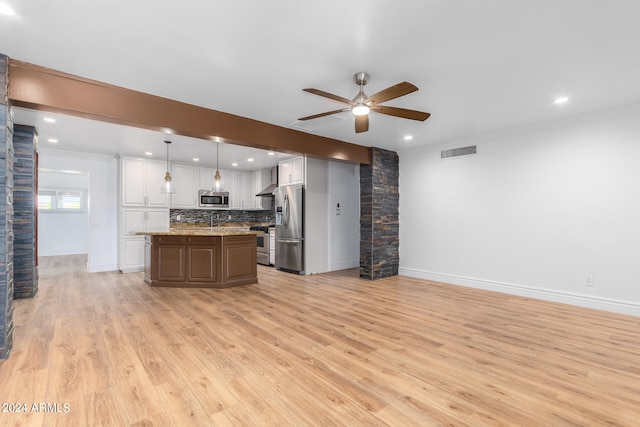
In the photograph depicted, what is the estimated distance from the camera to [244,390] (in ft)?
6.99

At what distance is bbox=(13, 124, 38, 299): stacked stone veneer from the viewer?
445 cm

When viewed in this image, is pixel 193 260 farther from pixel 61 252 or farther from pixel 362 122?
pixel 61 252

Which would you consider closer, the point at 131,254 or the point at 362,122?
the point at 362,122

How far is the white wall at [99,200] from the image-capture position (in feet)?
21.1

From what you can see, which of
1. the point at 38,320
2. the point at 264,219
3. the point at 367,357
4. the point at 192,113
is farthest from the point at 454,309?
the point at 264,219

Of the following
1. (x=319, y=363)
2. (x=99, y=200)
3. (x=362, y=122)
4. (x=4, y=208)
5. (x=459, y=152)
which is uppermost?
(x=459, y=152)

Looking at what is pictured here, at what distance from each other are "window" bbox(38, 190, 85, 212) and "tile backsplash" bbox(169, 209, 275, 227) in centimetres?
473

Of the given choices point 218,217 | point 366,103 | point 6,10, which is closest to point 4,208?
point 6,10

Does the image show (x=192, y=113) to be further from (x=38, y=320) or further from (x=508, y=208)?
(x=508, y=208)

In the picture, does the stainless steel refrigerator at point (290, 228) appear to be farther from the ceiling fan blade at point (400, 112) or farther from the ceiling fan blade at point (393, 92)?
the ceiling fan blade at point (393, 92)

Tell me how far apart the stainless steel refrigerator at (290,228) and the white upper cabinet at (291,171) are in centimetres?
18

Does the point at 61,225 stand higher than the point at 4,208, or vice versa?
the point at 4,208

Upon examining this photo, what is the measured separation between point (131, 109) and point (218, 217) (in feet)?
17.9

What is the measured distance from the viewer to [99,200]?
6.66 meters
